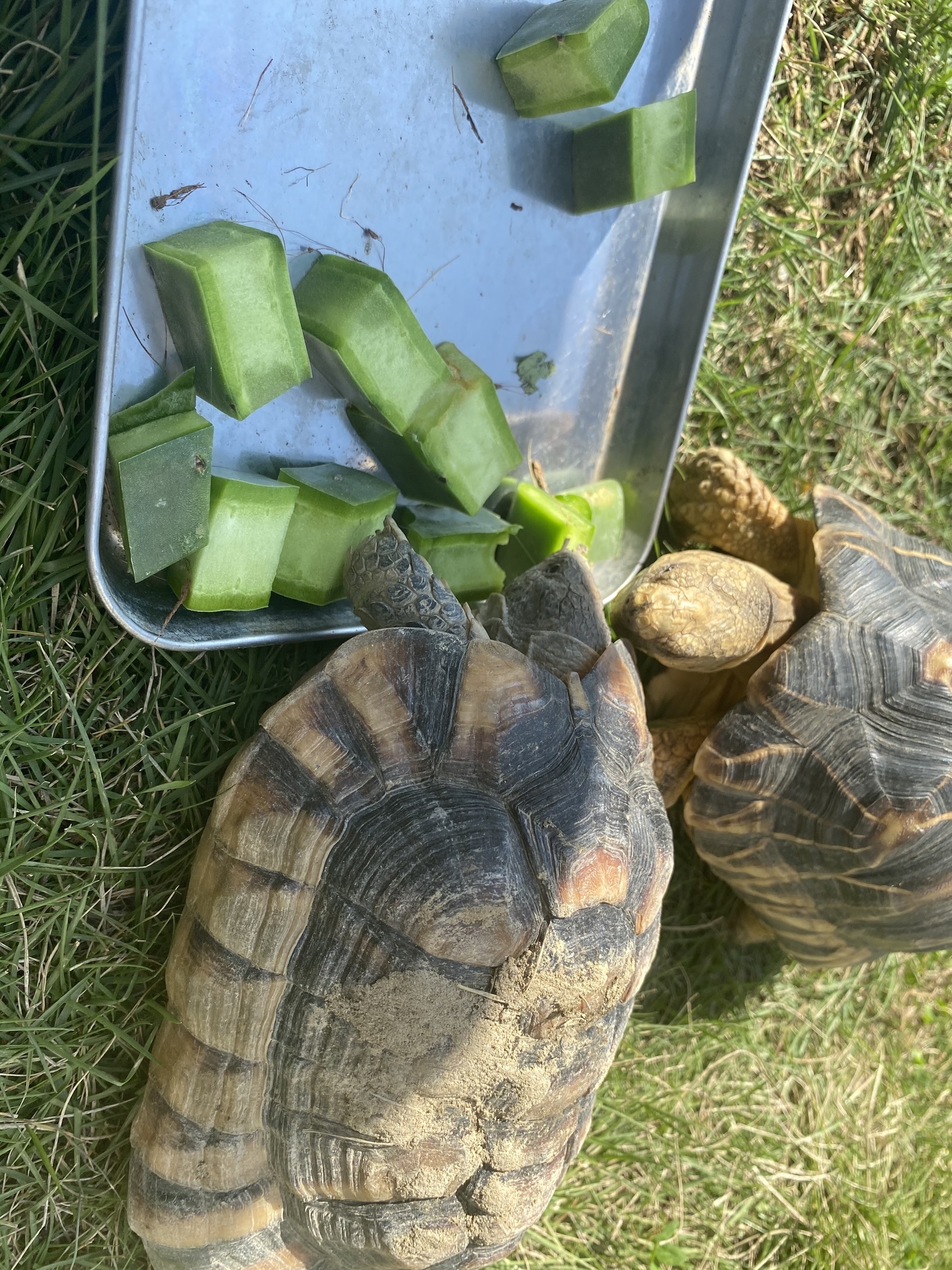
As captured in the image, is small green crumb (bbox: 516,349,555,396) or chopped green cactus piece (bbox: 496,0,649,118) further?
small green crumb (bbox: 516,349,555,396)

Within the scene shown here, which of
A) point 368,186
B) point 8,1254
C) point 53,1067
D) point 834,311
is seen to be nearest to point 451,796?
point 53,1067

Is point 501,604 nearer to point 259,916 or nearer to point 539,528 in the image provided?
point 539,528

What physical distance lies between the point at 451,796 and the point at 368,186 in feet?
3.13

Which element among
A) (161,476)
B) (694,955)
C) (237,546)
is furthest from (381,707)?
(694,955)

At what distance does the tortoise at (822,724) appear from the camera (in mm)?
1689

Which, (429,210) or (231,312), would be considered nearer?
(231,312)

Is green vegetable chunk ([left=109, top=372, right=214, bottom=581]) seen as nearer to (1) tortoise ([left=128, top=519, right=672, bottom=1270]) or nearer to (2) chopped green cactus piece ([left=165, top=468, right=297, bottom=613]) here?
(2) chopped green cactus piece ([left=165, top=468, right=297, bottom=613])

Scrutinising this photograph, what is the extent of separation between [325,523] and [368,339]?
0.91 ft

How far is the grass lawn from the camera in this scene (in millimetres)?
1296

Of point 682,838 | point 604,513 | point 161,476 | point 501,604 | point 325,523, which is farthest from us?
point 682,838

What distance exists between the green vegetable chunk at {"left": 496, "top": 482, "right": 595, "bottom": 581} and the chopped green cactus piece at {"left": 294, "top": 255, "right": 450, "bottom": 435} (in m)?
0.30

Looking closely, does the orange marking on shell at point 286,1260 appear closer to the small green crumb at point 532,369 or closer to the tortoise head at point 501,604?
the tortoise head at point 501,604

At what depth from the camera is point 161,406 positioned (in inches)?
50.8

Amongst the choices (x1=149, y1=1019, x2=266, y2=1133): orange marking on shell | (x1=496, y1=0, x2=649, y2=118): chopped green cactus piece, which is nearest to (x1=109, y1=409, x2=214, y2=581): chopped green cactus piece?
(x1=149, y1=1019, x2=266, y2=1133): orange marking on shell
